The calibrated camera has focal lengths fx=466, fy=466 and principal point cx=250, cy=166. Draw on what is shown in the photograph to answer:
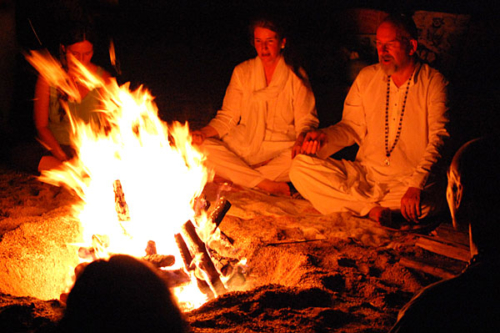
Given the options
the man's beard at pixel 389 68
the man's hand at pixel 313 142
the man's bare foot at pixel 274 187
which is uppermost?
the man's beard at pixel 389 68

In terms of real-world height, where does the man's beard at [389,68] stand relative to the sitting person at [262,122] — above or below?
above

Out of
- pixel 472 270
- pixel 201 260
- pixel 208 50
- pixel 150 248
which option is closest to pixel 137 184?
pixel 150 248

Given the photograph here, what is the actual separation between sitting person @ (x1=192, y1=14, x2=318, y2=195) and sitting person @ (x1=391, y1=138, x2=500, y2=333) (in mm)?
3753

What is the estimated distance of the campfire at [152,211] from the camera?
369cm

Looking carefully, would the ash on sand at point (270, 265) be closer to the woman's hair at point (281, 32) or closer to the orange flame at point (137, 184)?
the orange flame at point (137, 184)

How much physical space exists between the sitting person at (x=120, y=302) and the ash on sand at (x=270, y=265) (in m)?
1.01

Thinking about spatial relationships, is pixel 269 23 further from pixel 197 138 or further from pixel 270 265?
pixel 270 265

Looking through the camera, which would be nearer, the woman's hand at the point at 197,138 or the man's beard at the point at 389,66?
the man's beard at the point at 389,66

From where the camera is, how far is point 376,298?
335cm

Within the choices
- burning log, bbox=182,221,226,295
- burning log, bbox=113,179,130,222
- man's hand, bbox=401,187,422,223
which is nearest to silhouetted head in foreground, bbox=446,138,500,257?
burning log, bbox=182,221,226,295

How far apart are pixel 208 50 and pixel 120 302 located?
430 inches

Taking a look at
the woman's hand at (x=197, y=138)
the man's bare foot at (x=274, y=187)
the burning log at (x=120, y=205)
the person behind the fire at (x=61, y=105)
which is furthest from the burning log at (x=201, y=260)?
the person behind the fire at (x=61, y=105)

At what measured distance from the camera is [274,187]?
5977 mm

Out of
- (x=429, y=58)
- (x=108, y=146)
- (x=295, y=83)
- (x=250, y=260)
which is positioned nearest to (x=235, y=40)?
(x=429, y=58)
